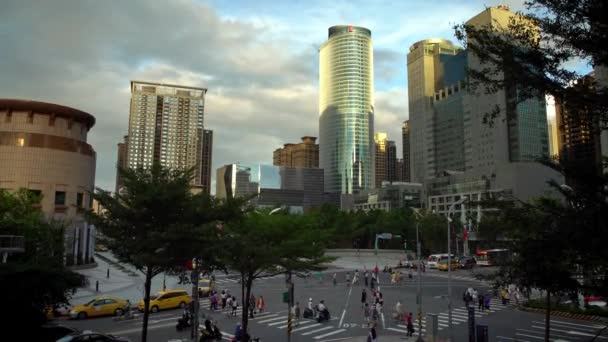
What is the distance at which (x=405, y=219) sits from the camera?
11088 cm

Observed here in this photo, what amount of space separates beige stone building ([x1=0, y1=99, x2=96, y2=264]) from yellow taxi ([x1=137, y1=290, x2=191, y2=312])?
39.1 m

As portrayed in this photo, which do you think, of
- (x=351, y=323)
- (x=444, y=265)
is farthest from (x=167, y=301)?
(x=444, y=265)

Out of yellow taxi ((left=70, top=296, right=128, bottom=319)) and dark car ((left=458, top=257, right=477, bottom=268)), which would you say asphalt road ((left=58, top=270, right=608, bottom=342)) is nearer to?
yellow taxi ((left=70, top=296, right=128, bottom=319))

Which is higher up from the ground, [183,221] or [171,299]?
[183,221]

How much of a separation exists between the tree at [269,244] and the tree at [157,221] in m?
1.99

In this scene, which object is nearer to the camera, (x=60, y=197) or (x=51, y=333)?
(x=51, y=333)

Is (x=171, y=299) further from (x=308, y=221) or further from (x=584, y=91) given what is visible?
(x=584, y=91)

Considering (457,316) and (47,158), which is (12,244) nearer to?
(457,316)

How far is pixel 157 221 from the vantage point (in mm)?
21797

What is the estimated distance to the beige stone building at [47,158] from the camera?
70.2 metres

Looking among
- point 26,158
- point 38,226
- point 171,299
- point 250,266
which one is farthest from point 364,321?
point 26,158

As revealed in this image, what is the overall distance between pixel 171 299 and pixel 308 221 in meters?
14.7

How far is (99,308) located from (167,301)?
502 centimetres

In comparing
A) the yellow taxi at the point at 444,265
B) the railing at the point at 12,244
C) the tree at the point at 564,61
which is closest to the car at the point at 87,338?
the railing at the point at 12,244
